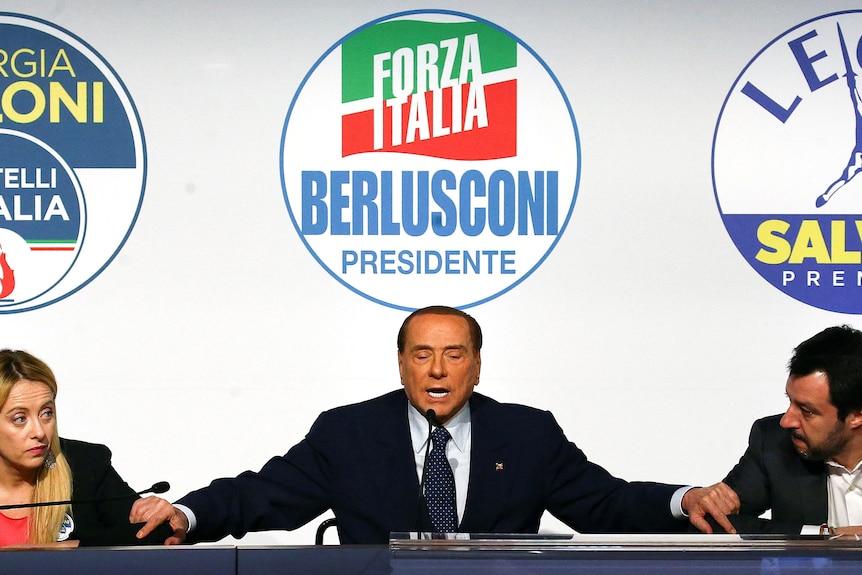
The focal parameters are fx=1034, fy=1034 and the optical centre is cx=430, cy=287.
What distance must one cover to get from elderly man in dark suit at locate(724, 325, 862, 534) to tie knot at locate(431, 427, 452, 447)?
72cm

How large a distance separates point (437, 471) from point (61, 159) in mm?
1581

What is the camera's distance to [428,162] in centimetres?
325

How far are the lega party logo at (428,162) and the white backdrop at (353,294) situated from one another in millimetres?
55

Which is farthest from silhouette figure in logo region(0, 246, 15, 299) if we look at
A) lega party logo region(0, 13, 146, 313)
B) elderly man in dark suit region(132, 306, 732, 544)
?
elderly man in dark suit region(132, 306, 732, 544)

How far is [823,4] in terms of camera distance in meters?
3.33

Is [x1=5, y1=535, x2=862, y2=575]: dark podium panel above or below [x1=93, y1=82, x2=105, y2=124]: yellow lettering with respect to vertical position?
below

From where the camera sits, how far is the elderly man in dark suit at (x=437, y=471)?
2.53 m

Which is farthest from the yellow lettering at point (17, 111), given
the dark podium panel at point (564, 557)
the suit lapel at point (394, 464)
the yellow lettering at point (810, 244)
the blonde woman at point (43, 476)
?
the yellow lettering at point (810, 244)

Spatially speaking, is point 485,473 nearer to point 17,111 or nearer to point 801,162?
point 801,162

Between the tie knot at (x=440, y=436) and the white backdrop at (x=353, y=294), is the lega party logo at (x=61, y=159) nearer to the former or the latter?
the white backdrop at (x=353, y=294)

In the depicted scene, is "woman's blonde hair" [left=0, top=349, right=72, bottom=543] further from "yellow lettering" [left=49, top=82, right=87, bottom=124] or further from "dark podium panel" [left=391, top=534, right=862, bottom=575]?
"dark podium panel" [left=391, top=534, right=862, bottom=575]

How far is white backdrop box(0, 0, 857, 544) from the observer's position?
3.23m

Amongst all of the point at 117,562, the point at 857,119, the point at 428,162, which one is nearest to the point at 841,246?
the point at 857,119

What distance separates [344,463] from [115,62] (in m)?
1.52
